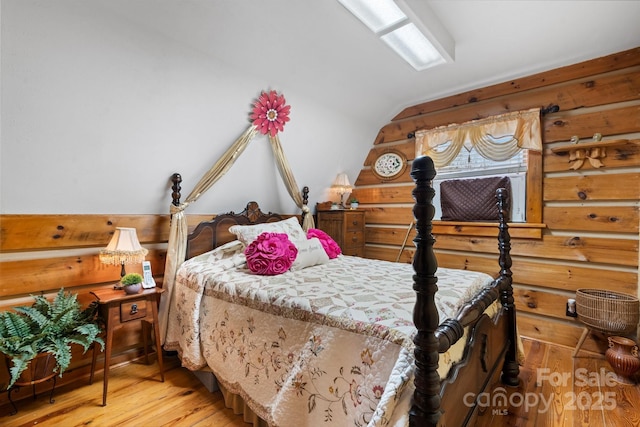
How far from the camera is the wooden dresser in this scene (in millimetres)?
3691

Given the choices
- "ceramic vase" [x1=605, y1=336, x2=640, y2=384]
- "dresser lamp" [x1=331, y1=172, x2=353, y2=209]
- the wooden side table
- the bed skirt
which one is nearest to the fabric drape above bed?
the wooden side table

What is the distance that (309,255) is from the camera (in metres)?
2.58

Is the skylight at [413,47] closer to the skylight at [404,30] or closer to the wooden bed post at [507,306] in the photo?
the skylight at [404,30]

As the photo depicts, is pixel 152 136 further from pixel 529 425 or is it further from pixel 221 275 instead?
pixel 529 425

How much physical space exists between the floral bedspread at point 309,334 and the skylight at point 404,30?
1724 mm

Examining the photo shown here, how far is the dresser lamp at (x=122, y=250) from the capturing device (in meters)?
2.12

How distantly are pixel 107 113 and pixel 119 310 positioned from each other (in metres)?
1.32

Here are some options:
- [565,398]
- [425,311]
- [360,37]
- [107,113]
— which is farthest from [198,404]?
[360,37]

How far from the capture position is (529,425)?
177 cm

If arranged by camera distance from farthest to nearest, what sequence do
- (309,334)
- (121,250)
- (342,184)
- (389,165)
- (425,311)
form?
(389,165)
(342,184)
(121,250)
(309,334)
(425,311)

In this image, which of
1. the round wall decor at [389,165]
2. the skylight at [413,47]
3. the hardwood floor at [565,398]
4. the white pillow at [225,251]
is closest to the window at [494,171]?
the round wall decor at [389,165]

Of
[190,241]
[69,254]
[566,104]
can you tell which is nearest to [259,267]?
[190,241]

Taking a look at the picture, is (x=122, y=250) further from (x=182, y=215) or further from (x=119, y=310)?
(x=182, y=215)

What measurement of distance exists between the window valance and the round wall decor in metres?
0.27
